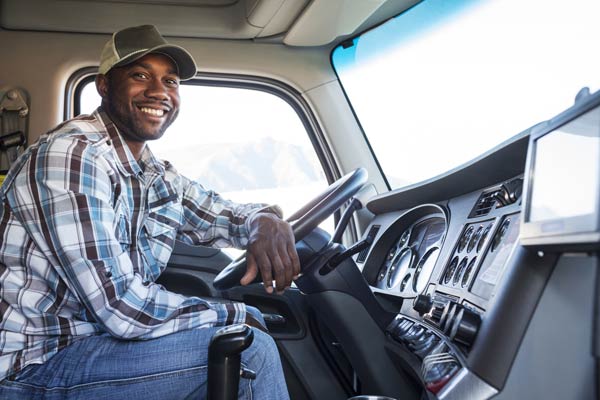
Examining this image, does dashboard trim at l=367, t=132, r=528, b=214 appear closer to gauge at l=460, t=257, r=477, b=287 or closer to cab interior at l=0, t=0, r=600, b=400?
cab interior at l=0, t=0, r=600, b=400

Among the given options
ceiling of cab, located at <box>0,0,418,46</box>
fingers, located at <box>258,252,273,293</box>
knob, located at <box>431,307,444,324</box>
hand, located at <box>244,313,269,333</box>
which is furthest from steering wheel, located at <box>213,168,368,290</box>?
ceiling of cab, located at <box>0,0,418,46</box>

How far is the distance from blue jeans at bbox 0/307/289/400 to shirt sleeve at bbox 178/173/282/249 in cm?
58

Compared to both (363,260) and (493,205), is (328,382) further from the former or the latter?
(493,205)

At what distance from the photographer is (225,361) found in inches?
44.2

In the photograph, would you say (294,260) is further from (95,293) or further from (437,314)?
(95,293)

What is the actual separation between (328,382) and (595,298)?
1.55 m

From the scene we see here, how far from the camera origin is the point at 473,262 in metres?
1.39

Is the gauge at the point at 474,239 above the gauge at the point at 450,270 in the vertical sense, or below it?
above

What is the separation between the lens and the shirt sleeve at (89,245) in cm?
128

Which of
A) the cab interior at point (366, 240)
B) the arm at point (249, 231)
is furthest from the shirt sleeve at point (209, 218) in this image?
the cab interior at point (366, 240)

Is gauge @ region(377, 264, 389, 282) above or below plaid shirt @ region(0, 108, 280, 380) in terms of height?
below

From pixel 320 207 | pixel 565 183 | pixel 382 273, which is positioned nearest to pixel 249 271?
pixel 320 207

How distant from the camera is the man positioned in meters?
1.28

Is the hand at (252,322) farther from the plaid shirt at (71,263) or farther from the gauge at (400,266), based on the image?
the gauge at (400,266)
